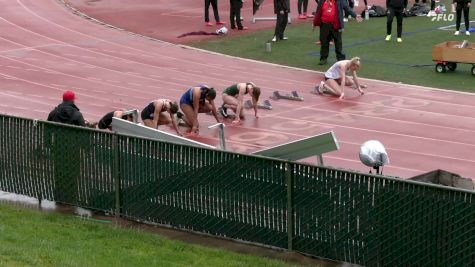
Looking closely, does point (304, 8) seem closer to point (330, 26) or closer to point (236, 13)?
point (236, 13)

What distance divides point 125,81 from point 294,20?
10.5m

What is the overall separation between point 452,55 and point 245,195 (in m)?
12.7

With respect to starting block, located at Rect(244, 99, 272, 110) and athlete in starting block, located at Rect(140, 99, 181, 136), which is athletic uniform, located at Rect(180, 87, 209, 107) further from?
starting block, located at Rect(244, 99, 272, 110)

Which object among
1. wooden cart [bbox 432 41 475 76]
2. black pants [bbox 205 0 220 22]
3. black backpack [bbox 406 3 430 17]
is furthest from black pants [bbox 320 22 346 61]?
black backpack [bbox 406 3 430 17]

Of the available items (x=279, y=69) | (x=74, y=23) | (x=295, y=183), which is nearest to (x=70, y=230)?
(x=295, y=183)

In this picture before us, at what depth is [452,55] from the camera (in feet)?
73.9

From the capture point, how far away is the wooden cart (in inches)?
876

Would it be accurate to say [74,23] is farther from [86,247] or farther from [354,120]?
[86,247]

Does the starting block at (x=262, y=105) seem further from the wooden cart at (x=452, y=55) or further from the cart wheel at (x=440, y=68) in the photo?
the cart wheel at (x=440, y=68)

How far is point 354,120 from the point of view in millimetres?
18719

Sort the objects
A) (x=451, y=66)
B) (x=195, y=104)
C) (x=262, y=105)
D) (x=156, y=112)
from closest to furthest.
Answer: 1. (x=156, y=112)
2. (x=195, y=104)
3. (x=262, y=105)
4. (x=451, y=66)

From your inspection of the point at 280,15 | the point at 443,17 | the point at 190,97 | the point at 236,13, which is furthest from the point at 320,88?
the point at 443,17

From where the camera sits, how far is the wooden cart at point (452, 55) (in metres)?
22.2

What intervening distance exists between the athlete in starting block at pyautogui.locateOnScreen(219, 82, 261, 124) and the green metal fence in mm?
6248
